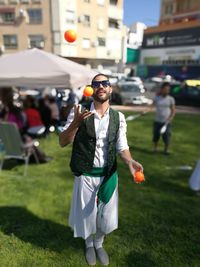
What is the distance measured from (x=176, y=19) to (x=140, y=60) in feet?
40.9

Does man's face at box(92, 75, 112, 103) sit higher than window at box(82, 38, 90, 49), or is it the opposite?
window at box(82, 38, 90, 49)

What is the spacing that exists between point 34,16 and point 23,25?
162cm

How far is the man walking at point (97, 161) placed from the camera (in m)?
2.45

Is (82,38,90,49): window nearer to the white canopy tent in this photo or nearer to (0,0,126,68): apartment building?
(0,0,126,68): apartment building

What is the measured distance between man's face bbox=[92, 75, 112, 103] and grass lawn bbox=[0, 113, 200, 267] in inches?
69.2

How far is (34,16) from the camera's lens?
30438mm

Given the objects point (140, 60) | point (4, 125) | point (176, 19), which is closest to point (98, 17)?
point (140, 60)

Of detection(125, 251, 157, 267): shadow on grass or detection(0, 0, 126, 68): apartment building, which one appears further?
detection(0, 0, 126, 68): apartment building

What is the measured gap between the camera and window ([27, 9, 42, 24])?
30145 millimetres

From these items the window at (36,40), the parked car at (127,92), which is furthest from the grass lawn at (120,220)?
the window at (36,40)

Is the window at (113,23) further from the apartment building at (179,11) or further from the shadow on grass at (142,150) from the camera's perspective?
the shadow on grass at (142,150)

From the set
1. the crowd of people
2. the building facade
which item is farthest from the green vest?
the building facade

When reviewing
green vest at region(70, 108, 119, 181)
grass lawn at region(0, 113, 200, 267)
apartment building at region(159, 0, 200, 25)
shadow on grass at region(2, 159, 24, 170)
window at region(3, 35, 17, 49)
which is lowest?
shadow on grass at region(2, 159, 24, 170)

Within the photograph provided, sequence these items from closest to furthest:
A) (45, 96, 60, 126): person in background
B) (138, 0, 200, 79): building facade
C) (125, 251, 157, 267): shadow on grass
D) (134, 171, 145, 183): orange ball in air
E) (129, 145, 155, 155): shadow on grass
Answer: (134, 171, 145, 183): orange ball in air
(125, 251, 157, 267): shadow on grass
(129, 145, 155, 155): shadow on grass
(45, 96, 60, 126): person in background
(138, 0, 200, 79): building facade
